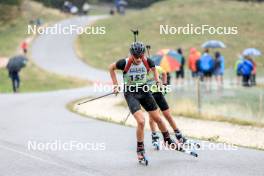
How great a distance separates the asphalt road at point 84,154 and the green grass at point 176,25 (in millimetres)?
26111

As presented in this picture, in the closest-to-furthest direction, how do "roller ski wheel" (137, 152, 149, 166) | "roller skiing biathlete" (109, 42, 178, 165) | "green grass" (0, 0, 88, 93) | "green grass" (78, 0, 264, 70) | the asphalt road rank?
1. the asphalt road
2. "roller ski wheel" (137, 152, 149, 166)
3. "roller skiing biathlete" (109, 42, 178, 165)
4. "green grass" (0, 0, 88, 93)
5. "green grass" (78, 0, 264, 70)

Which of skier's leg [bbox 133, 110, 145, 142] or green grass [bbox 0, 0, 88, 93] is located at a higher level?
green grass [bbox 0, 0, 88, 93]

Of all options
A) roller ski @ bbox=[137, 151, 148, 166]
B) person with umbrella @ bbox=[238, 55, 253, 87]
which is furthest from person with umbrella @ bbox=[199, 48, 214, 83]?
roller ski @ bbox=[137, 151, 148, 166]

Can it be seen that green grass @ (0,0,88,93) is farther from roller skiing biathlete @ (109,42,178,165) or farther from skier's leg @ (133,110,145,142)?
skier's leg @ (133,110,145,142)

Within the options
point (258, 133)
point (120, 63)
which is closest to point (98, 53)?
point (258, 133)

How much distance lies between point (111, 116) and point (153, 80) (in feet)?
23.8

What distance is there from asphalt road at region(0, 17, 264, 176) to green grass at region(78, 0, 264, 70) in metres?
26.1

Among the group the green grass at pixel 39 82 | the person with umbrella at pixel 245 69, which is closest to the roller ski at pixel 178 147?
the person with umbrella at pixel 245 69

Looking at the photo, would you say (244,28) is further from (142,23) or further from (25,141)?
(25,141)

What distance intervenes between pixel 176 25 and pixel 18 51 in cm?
1442

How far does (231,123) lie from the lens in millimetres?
17250

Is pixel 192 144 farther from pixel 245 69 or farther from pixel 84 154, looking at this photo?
pixel 245 69

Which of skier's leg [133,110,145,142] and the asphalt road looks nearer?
the asphalt road

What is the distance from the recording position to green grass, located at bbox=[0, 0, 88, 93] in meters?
34.9
